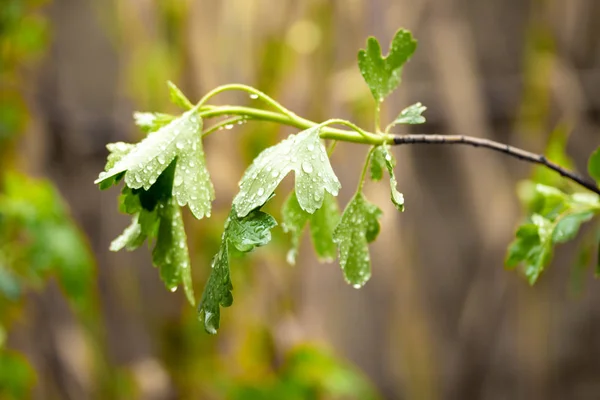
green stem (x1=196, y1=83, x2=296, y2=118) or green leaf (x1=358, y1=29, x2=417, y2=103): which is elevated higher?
green leaf (x1=358, y1=29, x2=417, y2=103)

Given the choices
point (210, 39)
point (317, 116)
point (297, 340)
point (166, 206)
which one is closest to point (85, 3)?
point (210, 39)

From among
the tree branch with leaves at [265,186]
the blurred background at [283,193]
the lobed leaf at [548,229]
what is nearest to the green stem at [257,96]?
the tree branch with leaves at [265,186]

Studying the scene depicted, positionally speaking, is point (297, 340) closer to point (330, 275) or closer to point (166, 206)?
point (330, 275)

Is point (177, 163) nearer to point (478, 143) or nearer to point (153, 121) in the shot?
point (153, 121)

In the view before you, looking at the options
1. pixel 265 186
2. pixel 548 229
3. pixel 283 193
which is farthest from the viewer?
pixel 283 193

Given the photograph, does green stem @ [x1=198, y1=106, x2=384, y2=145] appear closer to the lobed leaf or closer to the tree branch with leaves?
the tree branch with leaves

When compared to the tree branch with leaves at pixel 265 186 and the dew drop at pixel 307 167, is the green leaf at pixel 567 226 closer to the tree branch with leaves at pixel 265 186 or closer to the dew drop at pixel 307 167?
the tree branch with leaves at pixel 265 186

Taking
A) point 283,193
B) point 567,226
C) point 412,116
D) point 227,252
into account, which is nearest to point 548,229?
point 567,226

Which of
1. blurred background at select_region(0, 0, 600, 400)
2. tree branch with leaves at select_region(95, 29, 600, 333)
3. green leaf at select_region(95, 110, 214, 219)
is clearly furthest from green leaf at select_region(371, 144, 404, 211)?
blurred background at select_region(0, 0, 600, 400)
